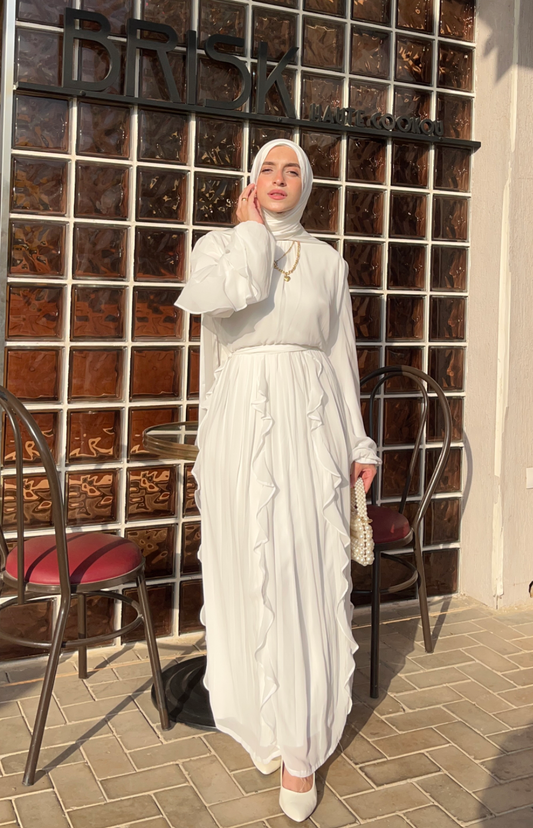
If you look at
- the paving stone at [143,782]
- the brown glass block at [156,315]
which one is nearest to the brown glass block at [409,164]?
the brown glass block at [156,315]

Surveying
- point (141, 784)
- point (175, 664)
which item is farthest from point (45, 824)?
point (175, 664)

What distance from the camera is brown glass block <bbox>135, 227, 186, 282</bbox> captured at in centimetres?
312

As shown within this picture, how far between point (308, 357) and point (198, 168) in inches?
49.1

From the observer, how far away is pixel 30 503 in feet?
9.91

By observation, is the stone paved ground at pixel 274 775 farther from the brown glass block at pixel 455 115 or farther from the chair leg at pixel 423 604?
the brown glass block at pixel 455 115

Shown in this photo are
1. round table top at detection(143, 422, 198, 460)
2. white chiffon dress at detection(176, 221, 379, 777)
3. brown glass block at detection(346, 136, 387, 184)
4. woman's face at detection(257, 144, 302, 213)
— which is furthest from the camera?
brown glass block at detection(346, 136, 387, 184)

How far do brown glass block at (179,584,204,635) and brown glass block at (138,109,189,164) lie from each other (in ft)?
5.55

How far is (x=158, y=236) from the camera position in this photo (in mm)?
3143

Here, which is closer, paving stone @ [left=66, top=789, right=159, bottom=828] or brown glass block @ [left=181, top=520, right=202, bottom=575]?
paving stone @ [left=66, top=789, right=159, bottom=828]

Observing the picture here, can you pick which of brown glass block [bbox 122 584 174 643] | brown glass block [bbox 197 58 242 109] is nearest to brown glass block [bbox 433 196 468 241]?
brown glass block [bbox 197 58 242 109]

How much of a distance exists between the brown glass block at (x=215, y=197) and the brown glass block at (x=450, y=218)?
976 millimetres

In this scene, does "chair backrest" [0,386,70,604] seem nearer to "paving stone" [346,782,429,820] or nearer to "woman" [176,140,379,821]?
"woman" [176,140,379,821]

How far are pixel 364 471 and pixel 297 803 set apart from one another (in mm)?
929

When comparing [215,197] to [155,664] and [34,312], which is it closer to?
[34,312]
